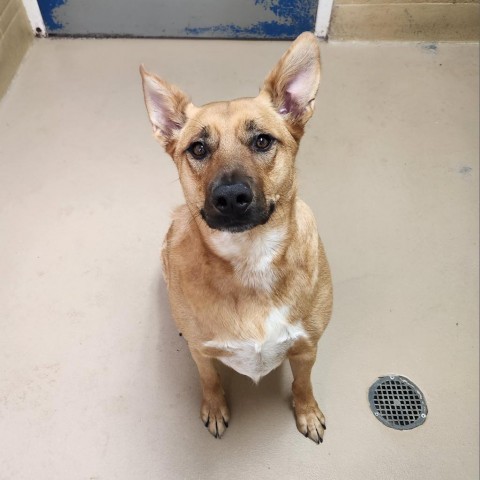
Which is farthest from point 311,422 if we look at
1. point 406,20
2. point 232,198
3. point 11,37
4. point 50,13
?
point 50,13

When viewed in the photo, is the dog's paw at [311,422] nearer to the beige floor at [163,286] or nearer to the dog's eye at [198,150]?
the beige floor at [163,286]

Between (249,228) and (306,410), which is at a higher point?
(249,228)

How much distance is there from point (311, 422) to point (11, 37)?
2925 millimetres

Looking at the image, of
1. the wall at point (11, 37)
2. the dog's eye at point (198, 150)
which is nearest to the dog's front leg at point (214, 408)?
the dog's eye at point (198, 150)

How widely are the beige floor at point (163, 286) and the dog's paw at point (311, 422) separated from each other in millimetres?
33

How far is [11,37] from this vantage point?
127 inches

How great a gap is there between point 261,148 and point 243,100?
0.18 meters

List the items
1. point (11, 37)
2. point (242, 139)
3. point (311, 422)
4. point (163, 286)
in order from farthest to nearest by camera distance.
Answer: point (11, 37) < point (163, 286) < point (311, 422) < point (242, 139)

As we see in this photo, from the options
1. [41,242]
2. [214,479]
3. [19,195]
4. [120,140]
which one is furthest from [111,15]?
[214,479]

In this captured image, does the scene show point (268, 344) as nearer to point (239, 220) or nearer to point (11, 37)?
point (239, 220)

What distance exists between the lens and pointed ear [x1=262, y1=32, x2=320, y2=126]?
4.82 ft

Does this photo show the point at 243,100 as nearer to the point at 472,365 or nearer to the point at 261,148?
the point at 261,148

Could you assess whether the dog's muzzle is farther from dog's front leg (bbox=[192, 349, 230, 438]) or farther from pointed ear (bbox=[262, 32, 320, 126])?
dog's front leg (bbox=[192, 349, 230, 438])

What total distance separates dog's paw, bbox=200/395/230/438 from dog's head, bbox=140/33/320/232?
81 cm
